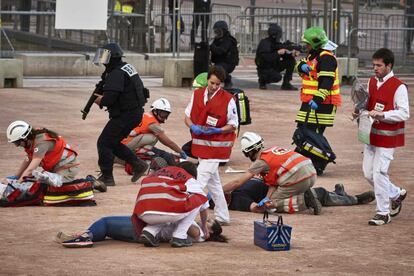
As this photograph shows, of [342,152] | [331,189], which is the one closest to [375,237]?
[331,189]

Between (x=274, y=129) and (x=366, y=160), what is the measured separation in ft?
24.3

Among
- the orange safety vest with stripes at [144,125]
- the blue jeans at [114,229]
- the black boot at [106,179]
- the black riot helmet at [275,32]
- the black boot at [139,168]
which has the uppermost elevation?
the black riot helmet at [275,32]

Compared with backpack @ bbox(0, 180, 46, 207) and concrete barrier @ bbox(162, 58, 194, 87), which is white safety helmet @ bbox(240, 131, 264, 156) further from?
concrete barrier @ bbox(162, 58, 194, 87)

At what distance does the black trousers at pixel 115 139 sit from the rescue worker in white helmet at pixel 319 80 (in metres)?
2.25

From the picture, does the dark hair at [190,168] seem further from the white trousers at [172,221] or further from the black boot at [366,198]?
the black boot at [366,198]

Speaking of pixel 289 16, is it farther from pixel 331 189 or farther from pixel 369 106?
pixel 369 106

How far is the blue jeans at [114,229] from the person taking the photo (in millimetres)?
10406

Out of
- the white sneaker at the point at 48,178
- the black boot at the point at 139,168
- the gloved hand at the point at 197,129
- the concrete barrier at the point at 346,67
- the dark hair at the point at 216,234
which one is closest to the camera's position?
the dark hair at the point at 216,234

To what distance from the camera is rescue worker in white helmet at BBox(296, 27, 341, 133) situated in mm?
14852

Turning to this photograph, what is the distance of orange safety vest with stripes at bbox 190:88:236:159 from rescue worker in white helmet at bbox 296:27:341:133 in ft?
10.5

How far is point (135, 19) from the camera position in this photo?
26828 millimetres

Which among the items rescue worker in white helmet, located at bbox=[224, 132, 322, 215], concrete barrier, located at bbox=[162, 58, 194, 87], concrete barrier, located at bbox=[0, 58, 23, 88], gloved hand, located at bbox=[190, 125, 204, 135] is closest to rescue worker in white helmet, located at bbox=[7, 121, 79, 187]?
gloved hand, located at bbox=[190, 125, 204, 135]

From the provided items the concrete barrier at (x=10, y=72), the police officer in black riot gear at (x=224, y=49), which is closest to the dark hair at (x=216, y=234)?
the concrete barrier at (x=10, y=72)

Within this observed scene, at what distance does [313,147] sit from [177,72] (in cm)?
1021
